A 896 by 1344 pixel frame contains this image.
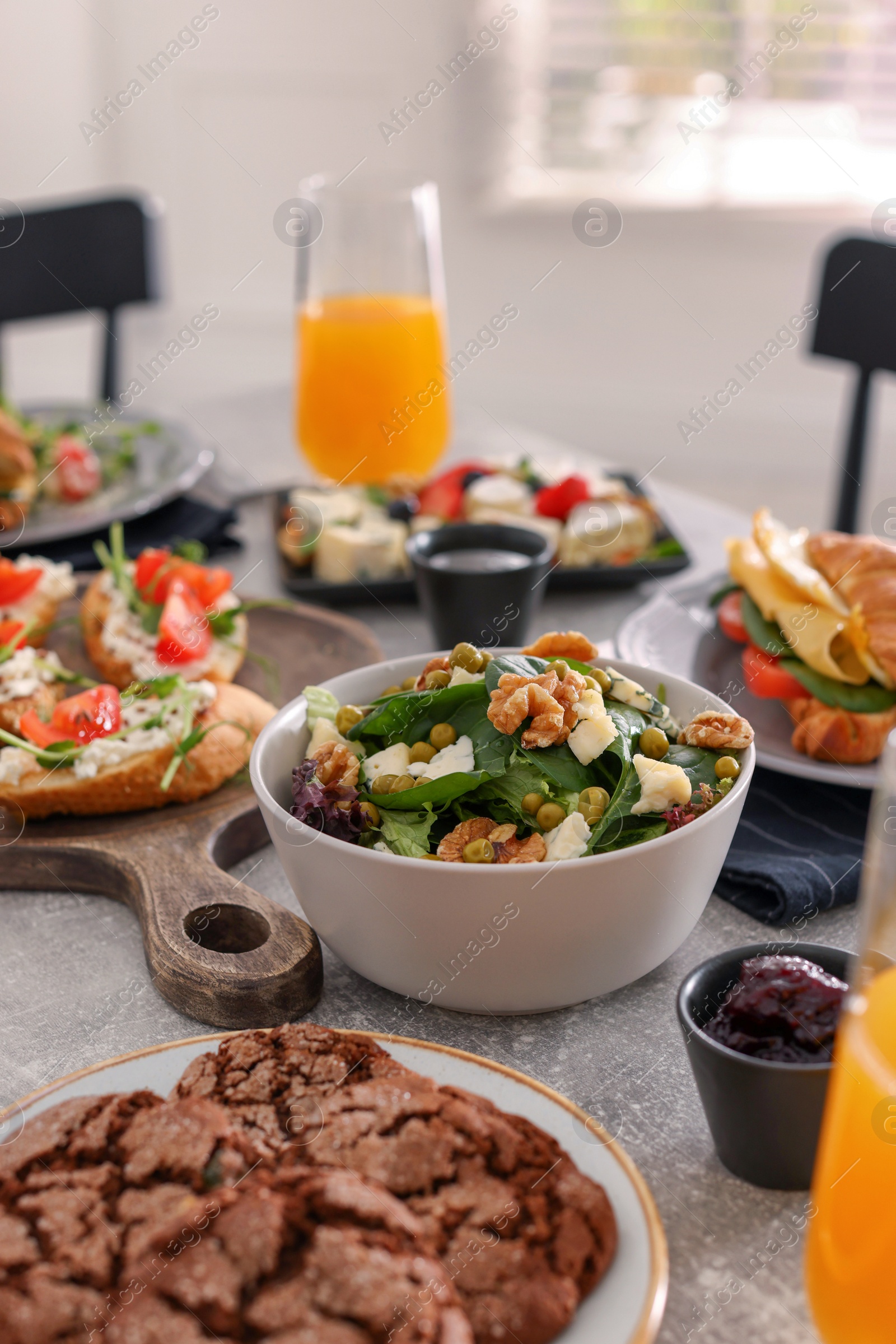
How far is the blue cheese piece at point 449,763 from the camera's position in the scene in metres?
0.94

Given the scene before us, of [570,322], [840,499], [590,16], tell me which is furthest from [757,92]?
[840,499]

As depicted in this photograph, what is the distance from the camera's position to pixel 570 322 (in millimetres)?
5168

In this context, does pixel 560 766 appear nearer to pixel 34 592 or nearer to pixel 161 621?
pixel 161 621

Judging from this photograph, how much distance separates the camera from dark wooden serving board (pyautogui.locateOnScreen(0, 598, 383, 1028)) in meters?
0.94

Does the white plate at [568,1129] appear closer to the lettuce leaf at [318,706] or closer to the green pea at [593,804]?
the green pea at [593,804]

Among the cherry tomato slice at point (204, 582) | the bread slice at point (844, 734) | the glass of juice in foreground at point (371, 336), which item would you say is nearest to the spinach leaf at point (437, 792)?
the bread slice at point (844, 734)

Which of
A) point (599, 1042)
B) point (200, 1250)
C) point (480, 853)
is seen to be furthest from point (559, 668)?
point (200, 1250)

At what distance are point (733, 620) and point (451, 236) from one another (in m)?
4.07

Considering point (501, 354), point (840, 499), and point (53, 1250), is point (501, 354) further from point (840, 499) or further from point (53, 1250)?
point (53, 1250)

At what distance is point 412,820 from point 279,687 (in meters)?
0.60

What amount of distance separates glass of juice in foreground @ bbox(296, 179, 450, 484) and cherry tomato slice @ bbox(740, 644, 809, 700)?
37.2 inches

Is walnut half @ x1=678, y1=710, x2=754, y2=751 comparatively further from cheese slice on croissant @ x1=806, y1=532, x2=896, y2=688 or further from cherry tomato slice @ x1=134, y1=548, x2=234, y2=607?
cherry tomato slice @ x1=134, y1=548, x2=234, y2=607

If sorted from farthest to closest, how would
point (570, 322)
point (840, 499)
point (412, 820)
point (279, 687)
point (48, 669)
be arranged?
1. point (570, 322)
2. point (840, 499)
3. point (279, 687)
4. point (48, 669)
5. point (412, 820)

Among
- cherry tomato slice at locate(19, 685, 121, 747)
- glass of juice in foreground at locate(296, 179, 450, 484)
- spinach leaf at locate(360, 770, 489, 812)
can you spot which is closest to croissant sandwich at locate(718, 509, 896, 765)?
spinach leaf at locate(360, 770, 489, 812)
